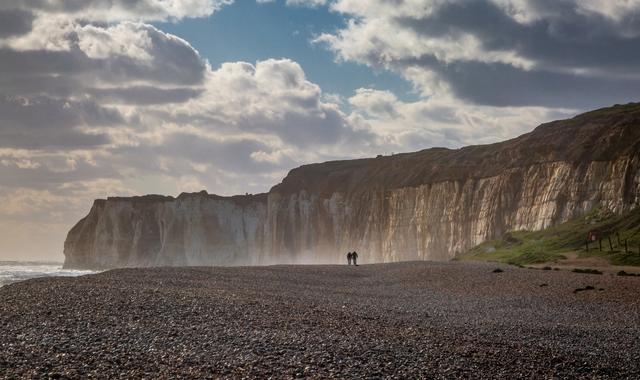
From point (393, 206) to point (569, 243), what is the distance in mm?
38712

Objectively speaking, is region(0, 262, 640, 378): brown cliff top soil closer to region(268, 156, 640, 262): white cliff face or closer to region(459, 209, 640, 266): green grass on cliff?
region(459, 209, 640, 266): green grass on cliff

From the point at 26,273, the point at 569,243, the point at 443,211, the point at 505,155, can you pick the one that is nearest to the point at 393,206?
the point at 443,211

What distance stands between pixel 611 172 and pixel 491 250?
41.2ft

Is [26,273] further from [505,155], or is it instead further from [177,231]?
[505,155]

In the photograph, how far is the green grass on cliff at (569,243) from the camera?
47625mm

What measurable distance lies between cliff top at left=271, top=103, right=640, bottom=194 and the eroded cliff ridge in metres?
0.17

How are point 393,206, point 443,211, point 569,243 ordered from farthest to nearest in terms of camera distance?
point 393,206, point 443,211, point 569,243

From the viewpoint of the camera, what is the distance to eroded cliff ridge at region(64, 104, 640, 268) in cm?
6662

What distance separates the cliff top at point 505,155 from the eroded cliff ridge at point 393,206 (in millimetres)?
167

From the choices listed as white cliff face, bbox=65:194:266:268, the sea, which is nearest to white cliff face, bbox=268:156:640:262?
white cliff face, bbox=65:194:266:268

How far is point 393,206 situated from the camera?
91.8m

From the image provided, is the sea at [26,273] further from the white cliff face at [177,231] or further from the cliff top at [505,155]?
the cliff top at [505,155]

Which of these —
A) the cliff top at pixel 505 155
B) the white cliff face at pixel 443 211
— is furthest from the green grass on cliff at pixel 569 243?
the cliff top at pixel 505 155

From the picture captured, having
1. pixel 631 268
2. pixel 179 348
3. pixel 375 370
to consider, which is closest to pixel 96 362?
pixel 179 348
